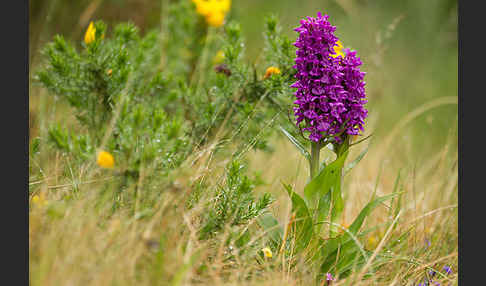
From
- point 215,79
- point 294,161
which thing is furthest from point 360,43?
point 215,79

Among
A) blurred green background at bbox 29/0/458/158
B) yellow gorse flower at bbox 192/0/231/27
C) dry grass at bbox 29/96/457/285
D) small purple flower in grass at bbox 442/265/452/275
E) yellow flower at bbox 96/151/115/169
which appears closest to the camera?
dry grass at bbox 29/96/457/285

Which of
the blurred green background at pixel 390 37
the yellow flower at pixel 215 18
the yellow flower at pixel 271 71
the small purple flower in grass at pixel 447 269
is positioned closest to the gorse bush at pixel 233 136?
the yellow flower at pixel 271 71

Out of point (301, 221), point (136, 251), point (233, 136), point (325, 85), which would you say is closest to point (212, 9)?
point (233, 136)

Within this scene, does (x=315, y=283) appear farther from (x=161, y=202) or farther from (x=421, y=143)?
(x=421, y=143)

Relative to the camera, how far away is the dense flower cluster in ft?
6.75

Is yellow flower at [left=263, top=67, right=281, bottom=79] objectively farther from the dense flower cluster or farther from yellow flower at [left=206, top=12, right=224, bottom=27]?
yellow flower at [left=206, top=12, right=224, bottom=27]

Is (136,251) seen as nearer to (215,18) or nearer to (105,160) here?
Result: (105,160)

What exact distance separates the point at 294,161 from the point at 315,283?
2011 mm

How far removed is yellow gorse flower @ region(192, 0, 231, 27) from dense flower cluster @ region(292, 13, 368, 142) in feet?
6.24

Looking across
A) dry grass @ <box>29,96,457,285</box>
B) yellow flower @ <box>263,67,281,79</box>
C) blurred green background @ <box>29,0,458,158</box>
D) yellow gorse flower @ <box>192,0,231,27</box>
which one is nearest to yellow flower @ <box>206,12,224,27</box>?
yellow gorse flower @ <box>192,0,231,27</box>

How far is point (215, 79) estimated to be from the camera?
304cm

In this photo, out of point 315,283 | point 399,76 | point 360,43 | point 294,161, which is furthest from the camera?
point 399,76

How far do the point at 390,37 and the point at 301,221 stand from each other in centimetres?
473

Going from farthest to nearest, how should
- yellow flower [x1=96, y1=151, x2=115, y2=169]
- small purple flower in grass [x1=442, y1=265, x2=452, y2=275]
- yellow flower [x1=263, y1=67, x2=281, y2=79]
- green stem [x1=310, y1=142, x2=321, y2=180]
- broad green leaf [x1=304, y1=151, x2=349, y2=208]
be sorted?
yellow flower [x1=263, y1=67, x2=281, y2=79]
small purple flower in grass [x1=442, y1=265, x2=452, y2=275]
green stem [x1=310, y1=142, x2=321, y2=180]
broad green leaf [x1=304, y1=151, x2=349, y2=208]
yellow flower [x1=96, y1=151, x2=115, y2=169]
